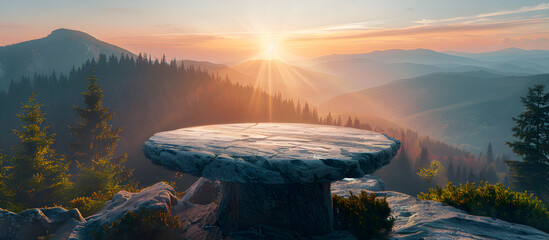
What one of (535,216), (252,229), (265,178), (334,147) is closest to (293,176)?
(265,178)

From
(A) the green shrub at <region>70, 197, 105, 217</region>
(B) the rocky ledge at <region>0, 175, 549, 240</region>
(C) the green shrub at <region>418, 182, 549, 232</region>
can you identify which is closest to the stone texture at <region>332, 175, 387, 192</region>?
(B) the rocky ledge at <region>0, 175, 549, 240</region>

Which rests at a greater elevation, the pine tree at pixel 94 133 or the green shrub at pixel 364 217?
the green shrub at pixel 364 217

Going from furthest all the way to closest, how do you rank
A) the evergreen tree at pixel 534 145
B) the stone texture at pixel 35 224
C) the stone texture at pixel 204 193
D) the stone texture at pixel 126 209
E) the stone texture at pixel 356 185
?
the evergreen tree at pixel 534 145 < the stone texture at pixel 356 185 < the stone texture at pixel 204 193 < the stone texture at pixel 35 224 < the stone texture at pixel 126 209

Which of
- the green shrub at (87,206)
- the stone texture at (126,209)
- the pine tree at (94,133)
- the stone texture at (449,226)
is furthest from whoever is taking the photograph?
the pine tree at (94,133)

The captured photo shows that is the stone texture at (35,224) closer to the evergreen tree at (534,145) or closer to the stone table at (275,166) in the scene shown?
the stone table at (275,166)

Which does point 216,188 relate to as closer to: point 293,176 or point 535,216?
point 293,176

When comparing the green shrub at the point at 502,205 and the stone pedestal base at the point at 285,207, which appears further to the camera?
the green shrub at the point at 502,205

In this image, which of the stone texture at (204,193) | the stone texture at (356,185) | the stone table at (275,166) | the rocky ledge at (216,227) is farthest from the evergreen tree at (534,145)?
the stone texture at (204,193)

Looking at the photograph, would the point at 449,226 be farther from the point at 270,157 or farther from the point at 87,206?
the point at 87,206
